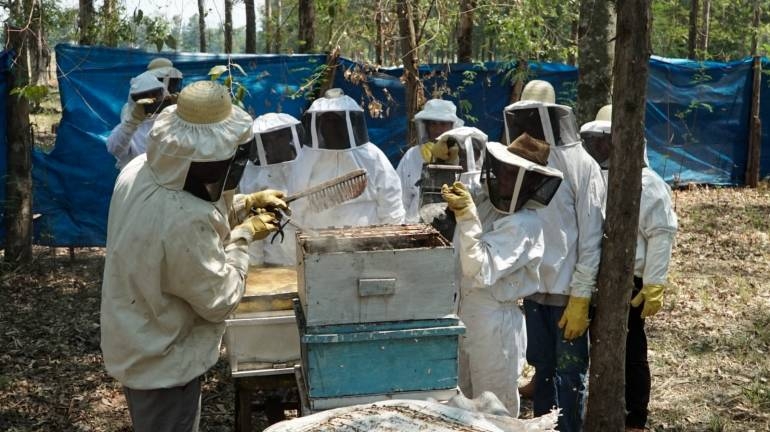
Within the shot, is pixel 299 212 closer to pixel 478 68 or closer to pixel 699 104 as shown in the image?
pixel 478 68

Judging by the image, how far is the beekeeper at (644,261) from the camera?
164 inches

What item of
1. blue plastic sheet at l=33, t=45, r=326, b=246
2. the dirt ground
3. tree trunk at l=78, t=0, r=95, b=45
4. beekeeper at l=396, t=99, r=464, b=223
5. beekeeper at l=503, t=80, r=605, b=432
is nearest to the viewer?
beekeeper at l=503, t=80, r=605, b=432

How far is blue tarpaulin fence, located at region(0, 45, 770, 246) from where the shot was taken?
7918 millimetres

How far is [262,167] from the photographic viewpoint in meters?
5.29

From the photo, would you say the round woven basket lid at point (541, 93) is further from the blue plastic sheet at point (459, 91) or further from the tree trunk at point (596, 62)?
the blue plastic sheet at point (459, 91)

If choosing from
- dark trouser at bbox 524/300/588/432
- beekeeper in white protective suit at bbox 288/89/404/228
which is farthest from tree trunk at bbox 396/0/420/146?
dark trouser at bbox 524/300/588/432

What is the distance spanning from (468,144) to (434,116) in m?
0.80

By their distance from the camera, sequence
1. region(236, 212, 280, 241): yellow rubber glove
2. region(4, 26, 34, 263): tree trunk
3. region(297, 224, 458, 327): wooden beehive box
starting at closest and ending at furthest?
region(297, 224, 458, 327): wooden beehive box
region(236, 212, 280, 241): yellow rubber glove
region(4, 26, 34, 263): tree trunk

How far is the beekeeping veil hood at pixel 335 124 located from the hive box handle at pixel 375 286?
2439 mm

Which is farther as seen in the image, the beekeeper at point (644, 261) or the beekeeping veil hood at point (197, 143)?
the beekeeper at point (644, 261)

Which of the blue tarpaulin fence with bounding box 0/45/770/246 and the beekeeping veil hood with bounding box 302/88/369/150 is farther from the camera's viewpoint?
the blue tarpaulin fence with bounding box 0/45/770/246

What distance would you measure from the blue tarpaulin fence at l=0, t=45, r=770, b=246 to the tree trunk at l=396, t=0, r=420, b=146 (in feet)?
1.28

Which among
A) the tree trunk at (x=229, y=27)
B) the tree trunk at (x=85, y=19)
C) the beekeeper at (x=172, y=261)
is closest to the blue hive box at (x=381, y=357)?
the beekeeper at (x=172, y=261)

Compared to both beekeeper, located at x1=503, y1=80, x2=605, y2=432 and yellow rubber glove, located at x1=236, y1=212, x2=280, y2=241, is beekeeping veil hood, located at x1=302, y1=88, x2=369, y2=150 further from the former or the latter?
yellow rubber glove, located at x1=236, y1=212, x2=280, y2=241
